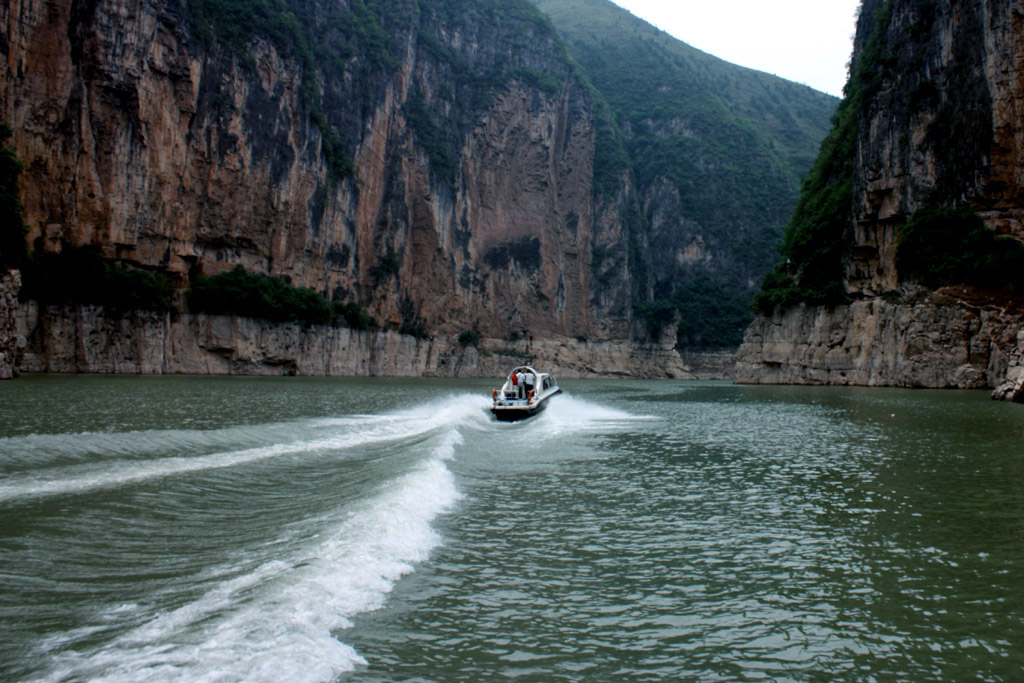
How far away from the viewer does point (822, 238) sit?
193 ft

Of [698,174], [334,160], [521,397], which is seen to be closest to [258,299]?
[334,160]

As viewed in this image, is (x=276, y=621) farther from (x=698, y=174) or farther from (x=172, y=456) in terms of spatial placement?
(x=698, y=174)

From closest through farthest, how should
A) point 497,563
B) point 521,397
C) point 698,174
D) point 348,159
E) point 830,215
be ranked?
point 497,563 < point 521,397 < point 830,215 < point 348,159 < point 698,174

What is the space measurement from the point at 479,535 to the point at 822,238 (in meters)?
59.1

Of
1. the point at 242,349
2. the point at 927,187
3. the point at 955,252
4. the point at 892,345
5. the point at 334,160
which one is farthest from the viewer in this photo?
the point at 334,160

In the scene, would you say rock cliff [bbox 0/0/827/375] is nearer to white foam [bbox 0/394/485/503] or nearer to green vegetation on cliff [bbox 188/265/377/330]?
green vegetation on cliff [bbox 188/265/377/330]

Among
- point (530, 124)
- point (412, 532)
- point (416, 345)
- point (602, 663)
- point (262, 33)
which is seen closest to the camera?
point (602, 663)

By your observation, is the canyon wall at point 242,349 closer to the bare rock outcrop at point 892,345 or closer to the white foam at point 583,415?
the white foam at point 583,415

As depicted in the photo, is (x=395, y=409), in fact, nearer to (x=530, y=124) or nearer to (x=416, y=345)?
(x=416, y=345)

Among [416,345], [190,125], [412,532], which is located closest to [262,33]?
[190,125]

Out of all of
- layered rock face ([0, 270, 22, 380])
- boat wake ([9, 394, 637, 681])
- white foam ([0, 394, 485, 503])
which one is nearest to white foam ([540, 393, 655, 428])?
white foam ([0, 394, 485, 503])

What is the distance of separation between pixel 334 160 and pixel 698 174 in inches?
3488

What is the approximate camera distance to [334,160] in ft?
252

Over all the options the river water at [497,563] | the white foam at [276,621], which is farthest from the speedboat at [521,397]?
the white foam at [276,621]
